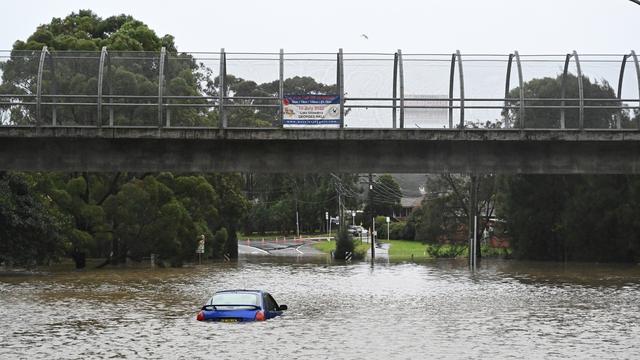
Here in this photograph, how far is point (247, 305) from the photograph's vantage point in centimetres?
2580

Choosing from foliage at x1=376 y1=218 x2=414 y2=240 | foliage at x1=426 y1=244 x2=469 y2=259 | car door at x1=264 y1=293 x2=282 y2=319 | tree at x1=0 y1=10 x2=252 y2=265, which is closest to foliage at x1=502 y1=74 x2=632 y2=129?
car door at x1=264 y1=293 x2=282 y2=319

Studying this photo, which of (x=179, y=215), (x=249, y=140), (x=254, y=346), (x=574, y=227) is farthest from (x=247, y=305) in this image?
(x=574, y=227)

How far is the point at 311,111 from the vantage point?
35.1m

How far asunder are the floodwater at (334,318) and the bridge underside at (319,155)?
4.55 m

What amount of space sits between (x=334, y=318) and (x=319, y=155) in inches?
315

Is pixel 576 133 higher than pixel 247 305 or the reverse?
higher

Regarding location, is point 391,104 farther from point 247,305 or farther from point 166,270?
point 166,270

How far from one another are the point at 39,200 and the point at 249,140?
2191cm

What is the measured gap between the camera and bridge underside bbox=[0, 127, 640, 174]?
3531cm

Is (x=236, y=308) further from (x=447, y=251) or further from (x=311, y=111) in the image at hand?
(x=447, y=251)

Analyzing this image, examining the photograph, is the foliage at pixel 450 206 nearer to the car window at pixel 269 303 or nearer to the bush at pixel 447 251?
the bush at pixel 447 251

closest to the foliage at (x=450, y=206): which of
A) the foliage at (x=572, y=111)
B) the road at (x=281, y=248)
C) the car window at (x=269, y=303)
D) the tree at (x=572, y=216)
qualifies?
the tree at (x=572, y=216)

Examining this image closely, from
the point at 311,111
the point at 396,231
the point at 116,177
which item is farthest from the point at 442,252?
the point at 311,111

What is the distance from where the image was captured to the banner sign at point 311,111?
3506 cm
